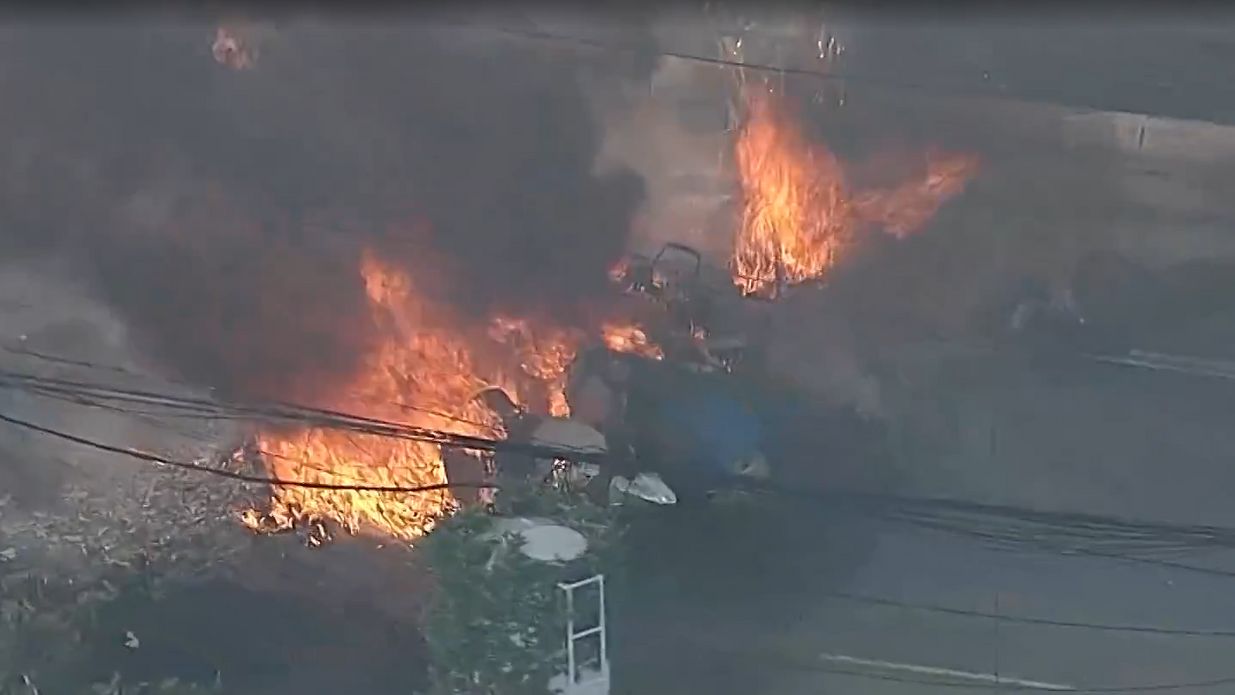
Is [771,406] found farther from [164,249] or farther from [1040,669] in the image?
[164,249]

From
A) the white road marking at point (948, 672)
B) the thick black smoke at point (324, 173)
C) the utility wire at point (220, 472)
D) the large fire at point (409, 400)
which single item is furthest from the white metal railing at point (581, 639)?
the thick black smoke at point (324, 173)

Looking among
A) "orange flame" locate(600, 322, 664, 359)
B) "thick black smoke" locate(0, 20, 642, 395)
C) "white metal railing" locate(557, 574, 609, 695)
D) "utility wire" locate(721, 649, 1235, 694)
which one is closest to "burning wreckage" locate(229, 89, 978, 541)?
"orange flame" locate(600, 322, 664, 359)

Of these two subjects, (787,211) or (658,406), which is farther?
(787,211)

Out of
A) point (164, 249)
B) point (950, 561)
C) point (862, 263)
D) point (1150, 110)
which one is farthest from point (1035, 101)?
point (164, 249)

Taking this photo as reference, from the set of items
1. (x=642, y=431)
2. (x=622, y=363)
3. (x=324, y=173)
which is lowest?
(x=642, y=431)

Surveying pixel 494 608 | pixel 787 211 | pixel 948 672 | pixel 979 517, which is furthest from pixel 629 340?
pixel 948 672

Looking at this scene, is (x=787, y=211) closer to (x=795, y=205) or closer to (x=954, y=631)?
(x=795, y=205)
